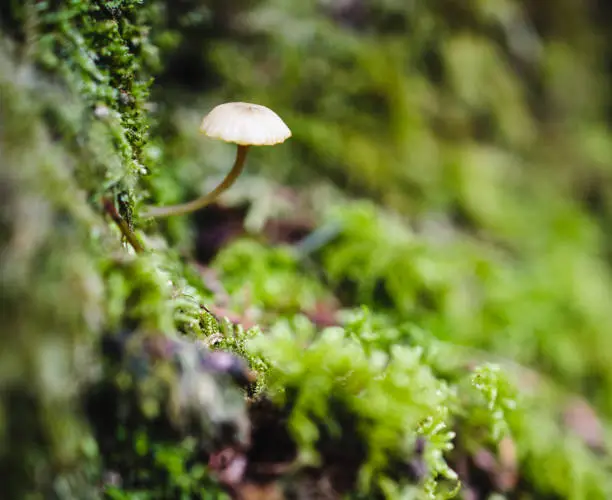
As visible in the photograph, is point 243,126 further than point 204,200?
No

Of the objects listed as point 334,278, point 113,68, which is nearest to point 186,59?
point 334,278

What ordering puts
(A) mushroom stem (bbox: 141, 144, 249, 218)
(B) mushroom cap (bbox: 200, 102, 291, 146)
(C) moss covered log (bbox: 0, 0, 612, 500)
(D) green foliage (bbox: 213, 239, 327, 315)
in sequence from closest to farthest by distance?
1. (C) moss covered log (bbox: 0, 0, 612, 500)
2. (B) mushroom cap (bbox: 200, 102, 291, 146)
3. (A) mushroom stem (bbox: 141, 144, 249, 218)
4. (D) green foliage (bbox: 213, 239, 327, 315)

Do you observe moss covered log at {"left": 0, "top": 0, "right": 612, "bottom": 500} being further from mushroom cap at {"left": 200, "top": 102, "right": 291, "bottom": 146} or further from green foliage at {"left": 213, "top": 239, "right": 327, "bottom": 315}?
mushroom cap at {"left": 200, "top": 102, "right": 291, "bottom": 146}

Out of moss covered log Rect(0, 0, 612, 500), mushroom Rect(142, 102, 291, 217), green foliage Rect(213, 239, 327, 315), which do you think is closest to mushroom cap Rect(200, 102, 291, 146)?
mushroom Rect(142, 102, 291, 217)

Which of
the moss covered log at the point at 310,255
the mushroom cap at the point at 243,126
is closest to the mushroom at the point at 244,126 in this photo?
the mushroom cap at the point at 243,126

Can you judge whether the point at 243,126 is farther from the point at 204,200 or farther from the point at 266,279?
the point at 266,279

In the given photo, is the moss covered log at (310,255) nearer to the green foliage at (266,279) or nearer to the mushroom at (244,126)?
the green foliage at (266,279)

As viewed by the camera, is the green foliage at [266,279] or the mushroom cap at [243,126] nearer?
the mushroom cap at [243,126]

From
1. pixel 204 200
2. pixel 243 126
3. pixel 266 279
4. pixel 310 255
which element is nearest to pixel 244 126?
pixel 243 126

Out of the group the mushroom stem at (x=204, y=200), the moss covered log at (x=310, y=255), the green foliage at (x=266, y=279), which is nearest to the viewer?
the moss covered log at (x=310, y=255)
